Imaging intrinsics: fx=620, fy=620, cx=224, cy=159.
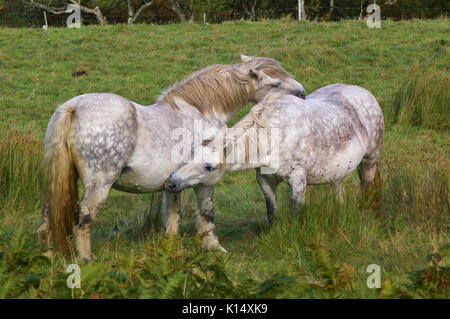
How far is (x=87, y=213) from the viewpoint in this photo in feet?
17.1

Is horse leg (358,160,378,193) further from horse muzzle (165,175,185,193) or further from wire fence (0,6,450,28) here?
wire fence (0,6,450,28)

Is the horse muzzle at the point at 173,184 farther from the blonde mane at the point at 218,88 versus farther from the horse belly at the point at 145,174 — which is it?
the blonde mane at the point at 218,88

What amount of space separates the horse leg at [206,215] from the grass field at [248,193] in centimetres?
27

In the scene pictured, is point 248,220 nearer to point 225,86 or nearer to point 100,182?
point 225,86

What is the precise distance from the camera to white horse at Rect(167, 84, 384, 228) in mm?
5621

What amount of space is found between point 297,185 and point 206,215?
3.15 feet

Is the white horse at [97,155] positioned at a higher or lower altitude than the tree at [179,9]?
lower

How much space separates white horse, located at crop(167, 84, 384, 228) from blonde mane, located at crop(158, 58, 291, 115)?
383 millimetres

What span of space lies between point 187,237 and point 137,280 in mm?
2309

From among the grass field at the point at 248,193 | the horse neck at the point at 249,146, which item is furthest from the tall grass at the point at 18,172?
the horse neck at the point at 249,146

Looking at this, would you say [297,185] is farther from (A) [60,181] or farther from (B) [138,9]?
(B) [138,9]

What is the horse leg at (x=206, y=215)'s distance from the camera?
6074mm

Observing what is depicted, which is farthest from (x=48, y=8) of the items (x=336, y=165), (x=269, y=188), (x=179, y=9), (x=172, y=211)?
(x=336, y=165)

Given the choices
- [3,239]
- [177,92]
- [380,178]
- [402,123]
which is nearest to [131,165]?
[177,92]
